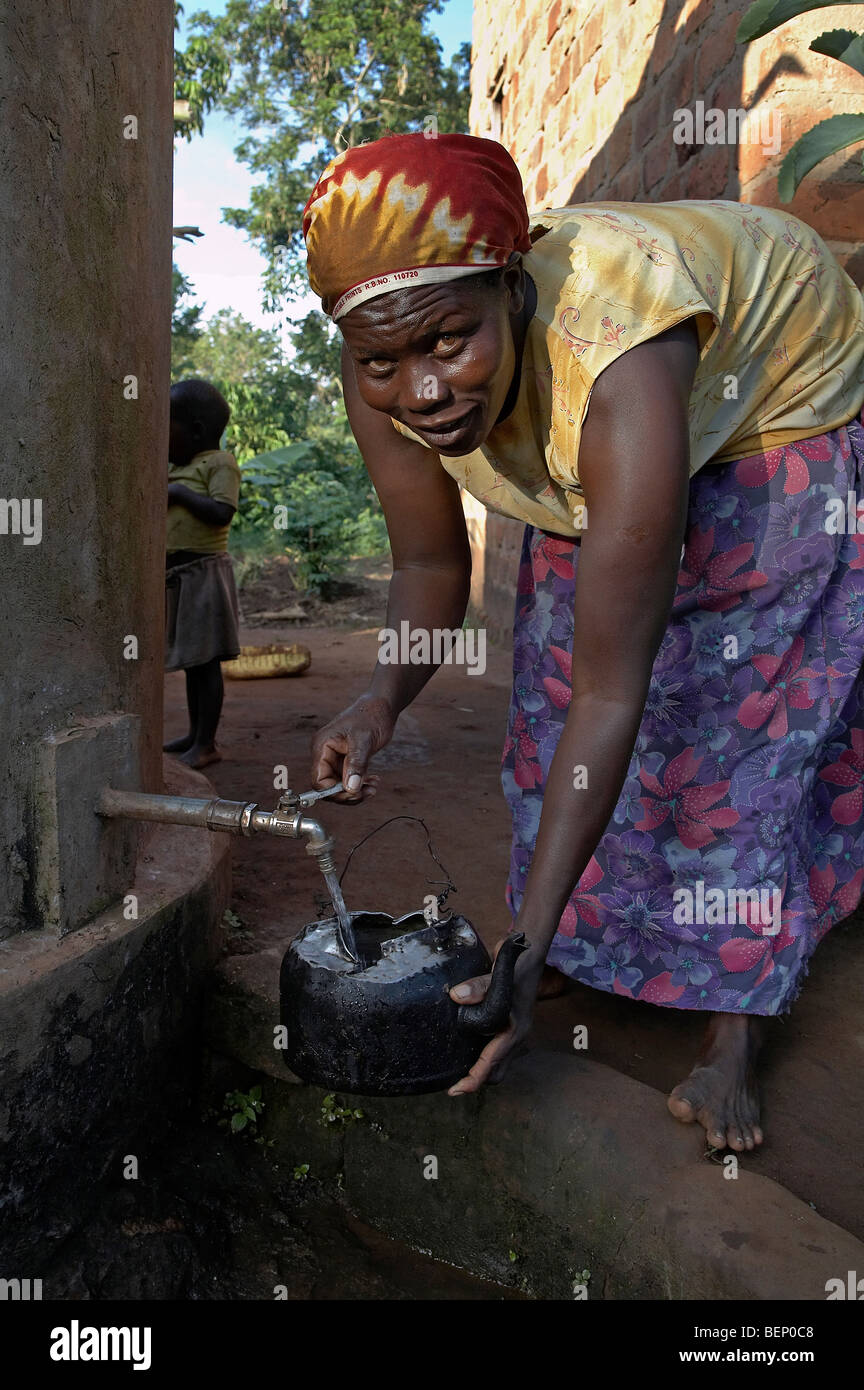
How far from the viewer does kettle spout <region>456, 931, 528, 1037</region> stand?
1.22m

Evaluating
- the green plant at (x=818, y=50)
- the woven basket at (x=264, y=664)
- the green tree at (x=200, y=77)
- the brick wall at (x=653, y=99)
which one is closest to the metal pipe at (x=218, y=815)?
the green plant at (x=818, y=50)

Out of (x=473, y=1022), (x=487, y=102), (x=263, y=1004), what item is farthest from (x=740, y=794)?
(x=487, y=102)

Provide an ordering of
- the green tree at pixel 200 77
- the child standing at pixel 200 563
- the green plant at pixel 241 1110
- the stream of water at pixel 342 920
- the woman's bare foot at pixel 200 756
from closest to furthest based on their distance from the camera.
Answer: the stream of water at pixel 342 920 → the green plant at pixel 241 1110 → the woman's bare foot at pixel 200 756 → the child standing at pixel 200 563 → the green tree at pixel 200 77

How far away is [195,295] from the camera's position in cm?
1688

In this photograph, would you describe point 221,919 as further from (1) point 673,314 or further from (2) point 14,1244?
(1) point 673,314

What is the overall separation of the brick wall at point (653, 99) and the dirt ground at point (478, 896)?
1.68 meters

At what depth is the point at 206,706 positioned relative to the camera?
151 inches

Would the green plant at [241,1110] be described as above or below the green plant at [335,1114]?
below

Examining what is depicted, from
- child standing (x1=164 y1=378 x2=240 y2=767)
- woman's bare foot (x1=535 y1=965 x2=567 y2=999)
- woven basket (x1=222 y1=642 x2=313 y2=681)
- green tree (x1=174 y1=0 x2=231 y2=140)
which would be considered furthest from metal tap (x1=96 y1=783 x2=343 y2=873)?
green tree (x1=174 y1=0 x2=231 y2=140)

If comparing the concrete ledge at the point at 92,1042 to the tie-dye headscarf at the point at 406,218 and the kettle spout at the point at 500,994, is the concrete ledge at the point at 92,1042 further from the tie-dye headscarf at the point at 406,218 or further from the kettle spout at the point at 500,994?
the tie-dye headscarf at the point at 406,218

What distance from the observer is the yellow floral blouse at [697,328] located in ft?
4.33

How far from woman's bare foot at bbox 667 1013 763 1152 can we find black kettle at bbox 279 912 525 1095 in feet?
1.52

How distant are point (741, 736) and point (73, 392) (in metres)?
1.21

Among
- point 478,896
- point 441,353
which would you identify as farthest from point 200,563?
point 441,353
